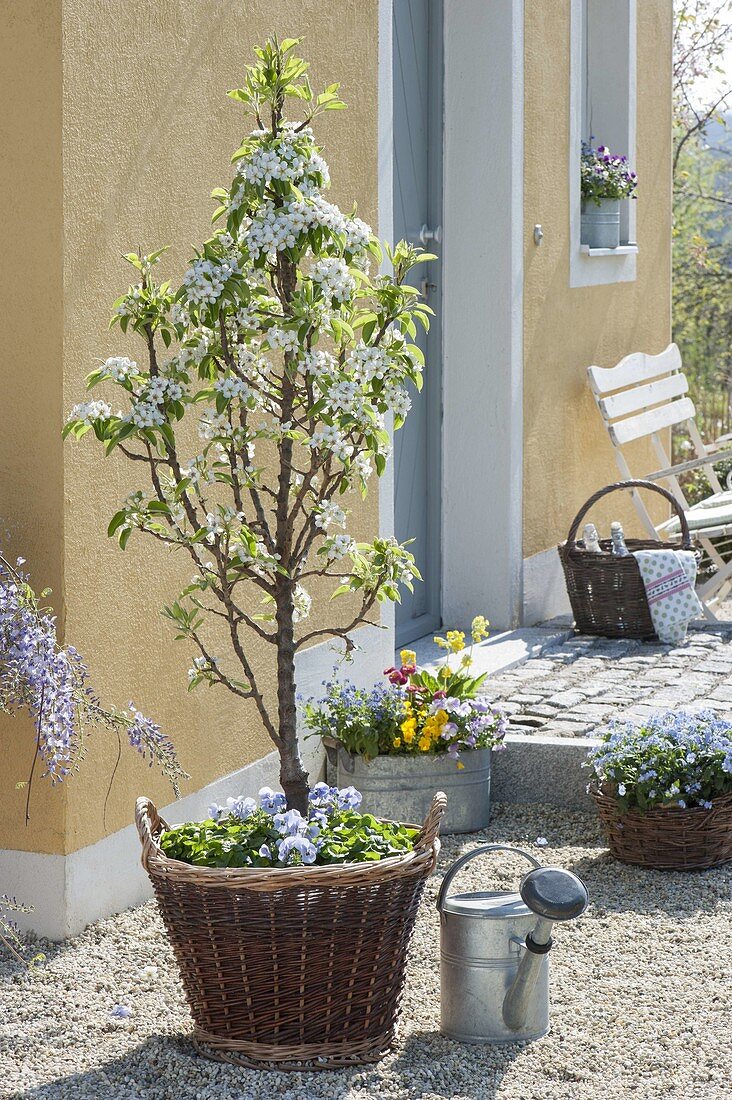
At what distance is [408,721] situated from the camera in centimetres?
435

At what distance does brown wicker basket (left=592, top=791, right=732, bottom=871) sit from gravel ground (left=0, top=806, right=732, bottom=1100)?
128 millimetres

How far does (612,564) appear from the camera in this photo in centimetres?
631

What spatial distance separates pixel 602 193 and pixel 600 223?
0.17 meters

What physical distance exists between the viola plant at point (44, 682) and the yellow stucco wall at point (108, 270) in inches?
4.2

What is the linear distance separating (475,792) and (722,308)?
1136cm

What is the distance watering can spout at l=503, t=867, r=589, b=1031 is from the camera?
2775mm

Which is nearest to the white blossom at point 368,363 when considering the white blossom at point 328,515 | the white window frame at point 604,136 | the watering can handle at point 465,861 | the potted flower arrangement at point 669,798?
the white blossom at point 328,515

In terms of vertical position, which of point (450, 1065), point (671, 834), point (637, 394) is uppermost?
point (637, 394)

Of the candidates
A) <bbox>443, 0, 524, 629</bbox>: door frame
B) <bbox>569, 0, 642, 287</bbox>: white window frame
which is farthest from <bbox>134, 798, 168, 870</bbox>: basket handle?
<bbox>569, 0, 642, 287</bbox>: white window frame

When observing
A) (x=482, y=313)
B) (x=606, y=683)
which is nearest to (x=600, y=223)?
(x=482, y=313)

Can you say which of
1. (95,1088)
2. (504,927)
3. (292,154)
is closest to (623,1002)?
(504,927)

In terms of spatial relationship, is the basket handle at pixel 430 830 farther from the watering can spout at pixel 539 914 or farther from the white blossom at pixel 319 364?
the white blossom at pixel 319 364

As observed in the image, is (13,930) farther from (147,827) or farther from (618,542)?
(618,542)

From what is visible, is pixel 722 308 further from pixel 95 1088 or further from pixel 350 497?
pixel 95 1088
